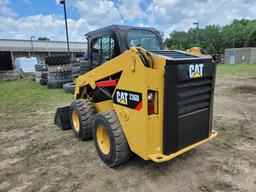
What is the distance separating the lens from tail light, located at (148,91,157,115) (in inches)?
99.3

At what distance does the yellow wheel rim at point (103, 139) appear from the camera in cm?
324

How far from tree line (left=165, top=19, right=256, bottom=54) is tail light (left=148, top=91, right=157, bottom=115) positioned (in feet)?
156

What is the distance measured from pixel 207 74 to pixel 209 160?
134cm

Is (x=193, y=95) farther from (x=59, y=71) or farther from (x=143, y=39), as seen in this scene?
(x=59, y=71)

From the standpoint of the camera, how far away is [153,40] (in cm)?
394

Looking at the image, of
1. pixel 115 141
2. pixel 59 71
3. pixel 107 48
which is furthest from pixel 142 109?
pixel 59 71

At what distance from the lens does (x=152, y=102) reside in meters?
2.55

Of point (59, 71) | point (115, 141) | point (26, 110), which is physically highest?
point (59, 71)

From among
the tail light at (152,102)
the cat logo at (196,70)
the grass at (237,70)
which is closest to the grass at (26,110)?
the tail light at (152,102)

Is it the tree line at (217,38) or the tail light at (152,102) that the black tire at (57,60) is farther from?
the tree line at (217,38)

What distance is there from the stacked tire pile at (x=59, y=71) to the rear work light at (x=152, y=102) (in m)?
8.66

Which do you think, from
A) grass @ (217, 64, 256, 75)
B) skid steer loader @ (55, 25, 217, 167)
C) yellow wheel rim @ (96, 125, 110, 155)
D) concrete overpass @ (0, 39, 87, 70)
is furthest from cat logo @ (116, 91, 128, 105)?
concrete overpass @ (0, 39, 87, 70)

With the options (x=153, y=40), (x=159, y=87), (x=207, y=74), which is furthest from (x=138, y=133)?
(x=153, y=40)

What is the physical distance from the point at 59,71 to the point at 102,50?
737 centimetres
